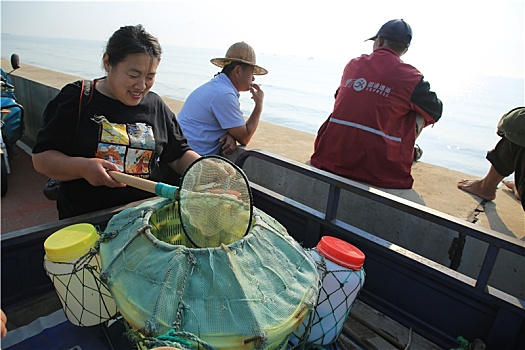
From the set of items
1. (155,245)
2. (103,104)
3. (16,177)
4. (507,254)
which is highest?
(103,104)

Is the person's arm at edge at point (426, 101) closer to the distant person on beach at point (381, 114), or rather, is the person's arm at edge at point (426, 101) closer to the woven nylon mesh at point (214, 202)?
the distant person on beach at point (381, 114)

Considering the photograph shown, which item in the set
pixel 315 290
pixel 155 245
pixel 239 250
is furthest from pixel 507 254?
pixel 155 245

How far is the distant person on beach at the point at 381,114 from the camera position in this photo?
259 cm

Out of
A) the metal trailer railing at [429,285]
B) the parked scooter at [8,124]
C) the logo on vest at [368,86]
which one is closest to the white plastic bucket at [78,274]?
the metal trailer railing at [429,285]

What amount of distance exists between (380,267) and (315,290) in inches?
28.3

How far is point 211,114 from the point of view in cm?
301

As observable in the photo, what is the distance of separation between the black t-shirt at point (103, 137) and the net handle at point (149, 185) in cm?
20

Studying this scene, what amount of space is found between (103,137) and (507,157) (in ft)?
8.64

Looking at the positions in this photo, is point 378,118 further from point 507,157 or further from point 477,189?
point 477,189

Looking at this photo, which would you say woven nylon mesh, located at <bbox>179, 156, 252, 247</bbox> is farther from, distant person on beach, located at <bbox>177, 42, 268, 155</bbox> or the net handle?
distant person on beach, located at <bbox>177, 42, 268, 155</bbox>

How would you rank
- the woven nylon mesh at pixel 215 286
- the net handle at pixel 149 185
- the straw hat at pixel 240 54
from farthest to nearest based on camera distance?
the straw hat at pixel 240 54
the net handle at pixel 149 185
the woven nylon mesh at pixel 215 286

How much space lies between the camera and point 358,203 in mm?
2699

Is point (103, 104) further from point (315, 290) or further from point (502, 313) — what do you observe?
point (502, 313)

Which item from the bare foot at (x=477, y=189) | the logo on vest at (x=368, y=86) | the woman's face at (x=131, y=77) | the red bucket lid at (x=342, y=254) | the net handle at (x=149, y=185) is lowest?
the bare foot at (x=477, y=189)
